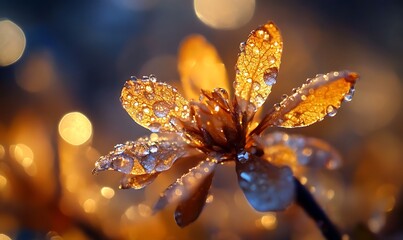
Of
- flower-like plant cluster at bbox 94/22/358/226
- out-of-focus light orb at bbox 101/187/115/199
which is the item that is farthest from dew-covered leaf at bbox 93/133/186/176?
out-of-focus light orb at bbox 101/187/115/199

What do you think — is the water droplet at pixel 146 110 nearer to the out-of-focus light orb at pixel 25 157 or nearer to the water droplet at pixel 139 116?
the water droplet at pixel 139 116

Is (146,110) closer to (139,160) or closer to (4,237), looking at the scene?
(139,160)

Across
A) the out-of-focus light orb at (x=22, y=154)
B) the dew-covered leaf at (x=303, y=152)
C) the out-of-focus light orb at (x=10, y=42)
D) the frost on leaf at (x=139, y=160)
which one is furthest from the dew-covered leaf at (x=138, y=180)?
the out-of-focus light orb at (x=10, y=42)

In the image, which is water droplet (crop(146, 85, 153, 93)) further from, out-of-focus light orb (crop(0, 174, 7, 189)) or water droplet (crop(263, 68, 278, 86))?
out-of-focus light orb (crop(0, 174, 7, 189))

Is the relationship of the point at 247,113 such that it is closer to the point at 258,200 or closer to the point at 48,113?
the point at 258,200

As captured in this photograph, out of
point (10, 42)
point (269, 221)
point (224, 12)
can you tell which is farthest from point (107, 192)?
point (224, 12)

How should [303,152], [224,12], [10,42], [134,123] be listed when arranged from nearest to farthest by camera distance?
[303,152], [134,123], [10,42], [224,12]

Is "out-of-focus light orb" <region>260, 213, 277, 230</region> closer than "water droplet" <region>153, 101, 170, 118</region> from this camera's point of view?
No
